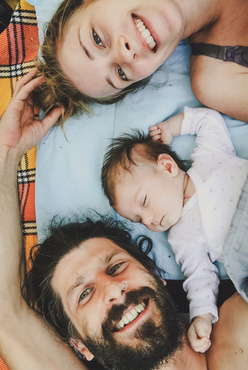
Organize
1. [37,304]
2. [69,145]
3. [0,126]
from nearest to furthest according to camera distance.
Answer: [37,304], [0,126], [69,145]

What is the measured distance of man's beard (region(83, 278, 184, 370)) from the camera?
1.24 meters

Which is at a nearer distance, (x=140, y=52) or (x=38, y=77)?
(x=140, y=52)

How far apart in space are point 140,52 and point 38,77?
0.57m

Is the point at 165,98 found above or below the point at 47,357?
above

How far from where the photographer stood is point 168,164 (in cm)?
146

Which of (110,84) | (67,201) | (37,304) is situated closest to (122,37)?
(110,84)

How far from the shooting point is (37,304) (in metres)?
1.52

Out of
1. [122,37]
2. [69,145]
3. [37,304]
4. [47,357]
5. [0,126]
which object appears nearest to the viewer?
[122,37]

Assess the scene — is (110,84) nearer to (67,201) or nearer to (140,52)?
(140,52)

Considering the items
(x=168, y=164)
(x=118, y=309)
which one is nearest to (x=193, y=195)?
(x=168, y=164)

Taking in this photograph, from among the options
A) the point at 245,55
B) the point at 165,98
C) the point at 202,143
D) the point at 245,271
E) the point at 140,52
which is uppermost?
the point at 140,52

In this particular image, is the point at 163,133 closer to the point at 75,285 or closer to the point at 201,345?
the point at 75,285

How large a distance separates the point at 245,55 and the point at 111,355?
1.16 m

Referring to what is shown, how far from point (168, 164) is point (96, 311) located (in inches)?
23.7
